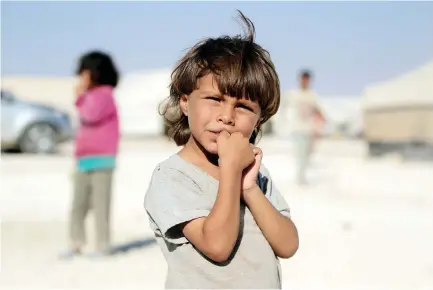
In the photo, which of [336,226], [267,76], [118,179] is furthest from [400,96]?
[267,76]

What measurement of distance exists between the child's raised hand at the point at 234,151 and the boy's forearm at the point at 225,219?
0.21ft

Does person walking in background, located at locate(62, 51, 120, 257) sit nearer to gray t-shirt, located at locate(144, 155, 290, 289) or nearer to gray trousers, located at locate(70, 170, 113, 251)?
gray trousers, located at locate(70, 170, 113, 251)

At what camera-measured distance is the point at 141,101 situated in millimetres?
47500

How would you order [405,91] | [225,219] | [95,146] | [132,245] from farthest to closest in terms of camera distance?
[405,91] → [132,245] → [95,146] → [225,219]

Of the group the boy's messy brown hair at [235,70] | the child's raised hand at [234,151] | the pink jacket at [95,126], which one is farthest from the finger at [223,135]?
the pink jacket at [95,126]

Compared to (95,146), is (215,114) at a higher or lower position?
higher

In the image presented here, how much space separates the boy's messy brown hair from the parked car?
47.7ft

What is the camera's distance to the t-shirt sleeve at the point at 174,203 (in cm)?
200

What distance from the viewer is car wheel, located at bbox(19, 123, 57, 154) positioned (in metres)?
16.4

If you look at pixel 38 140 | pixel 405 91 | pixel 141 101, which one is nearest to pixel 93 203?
pixel 38 140

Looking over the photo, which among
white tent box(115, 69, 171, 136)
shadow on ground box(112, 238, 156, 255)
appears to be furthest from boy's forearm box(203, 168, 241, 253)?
white tent box(115, 69, 171, 136)

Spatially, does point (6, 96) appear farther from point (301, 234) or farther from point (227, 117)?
point (227, 117)

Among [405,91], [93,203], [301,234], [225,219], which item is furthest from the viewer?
[405,91]

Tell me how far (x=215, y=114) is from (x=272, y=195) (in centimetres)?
32
